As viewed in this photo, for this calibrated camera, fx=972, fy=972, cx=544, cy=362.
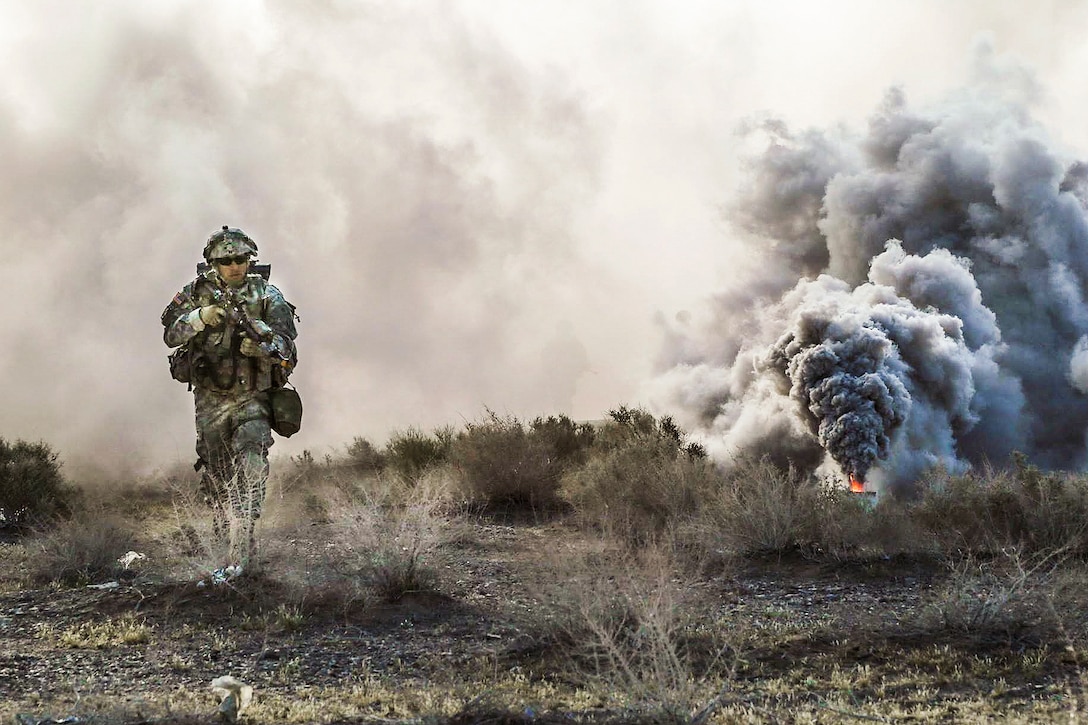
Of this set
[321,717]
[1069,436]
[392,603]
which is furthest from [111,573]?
[1069,436]

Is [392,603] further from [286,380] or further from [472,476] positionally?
[472,476]

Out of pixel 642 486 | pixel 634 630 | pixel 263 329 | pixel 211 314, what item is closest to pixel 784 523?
pixel 642 486

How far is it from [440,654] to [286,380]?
3.65 m

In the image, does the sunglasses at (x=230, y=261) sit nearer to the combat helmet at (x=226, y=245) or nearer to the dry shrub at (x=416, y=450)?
the combat helmet at (x=226, y=245)

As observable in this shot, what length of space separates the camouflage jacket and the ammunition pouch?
103 mm

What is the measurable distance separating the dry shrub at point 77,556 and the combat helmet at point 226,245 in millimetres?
2837

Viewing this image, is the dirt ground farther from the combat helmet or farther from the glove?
the combat helmet

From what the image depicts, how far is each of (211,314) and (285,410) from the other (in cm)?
111

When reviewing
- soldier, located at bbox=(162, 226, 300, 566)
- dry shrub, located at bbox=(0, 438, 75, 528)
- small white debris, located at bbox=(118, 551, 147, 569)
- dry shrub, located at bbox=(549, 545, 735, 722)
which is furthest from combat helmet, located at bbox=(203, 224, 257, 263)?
dry shrub, located at bbox=(0, 438, 75, 528)

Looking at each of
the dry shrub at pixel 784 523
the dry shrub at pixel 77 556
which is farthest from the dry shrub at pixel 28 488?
the dry shrub at pixel 784 523

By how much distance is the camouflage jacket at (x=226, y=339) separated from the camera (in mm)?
8617

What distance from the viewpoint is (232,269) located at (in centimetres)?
888

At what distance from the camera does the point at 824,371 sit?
33.6 m

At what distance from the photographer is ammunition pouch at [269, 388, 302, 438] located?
29.3ft
